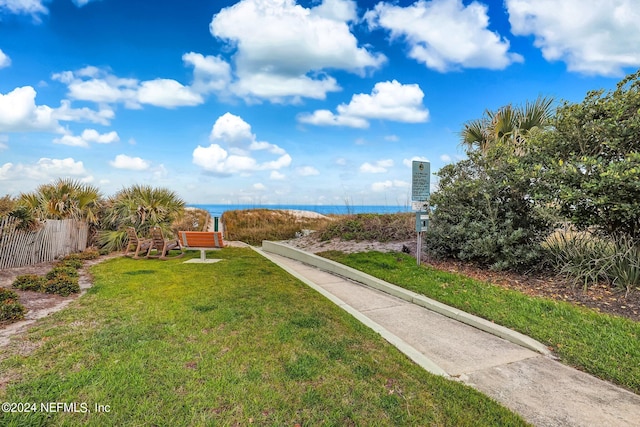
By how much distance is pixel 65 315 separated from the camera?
4.40 meters

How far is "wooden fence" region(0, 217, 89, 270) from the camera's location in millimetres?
7477

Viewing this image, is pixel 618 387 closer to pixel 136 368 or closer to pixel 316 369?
pixel 316 369

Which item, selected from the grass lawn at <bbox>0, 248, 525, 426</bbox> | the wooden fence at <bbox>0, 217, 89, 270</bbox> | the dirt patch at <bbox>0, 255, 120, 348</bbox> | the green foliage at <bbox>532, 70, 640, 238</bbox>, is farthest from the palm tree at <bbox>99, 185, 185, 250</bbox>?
the green foliage at <bbox>532, 70, 640, 238</bbox>

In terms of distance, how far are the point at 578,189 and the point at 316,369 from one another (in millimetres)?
5917

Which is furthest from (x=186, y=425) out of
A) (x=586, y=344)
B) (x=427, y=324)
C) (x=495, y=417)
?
(x=586, y=344)

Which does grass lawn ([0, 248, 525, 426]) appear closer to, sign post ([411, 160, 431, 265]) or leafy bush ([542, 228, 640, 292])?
sign post ([411, 160, 431, 265])

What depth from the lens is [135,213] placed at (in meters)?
11.5

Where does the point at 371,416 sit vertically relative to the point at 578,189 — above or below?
below

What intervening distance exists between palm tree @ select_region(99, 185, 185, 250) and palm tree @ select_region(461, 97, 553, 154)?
1042 cm

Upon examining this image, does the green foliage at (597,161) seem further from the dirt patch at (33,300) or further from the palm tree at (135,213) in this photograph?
the palm tree at (135,213)

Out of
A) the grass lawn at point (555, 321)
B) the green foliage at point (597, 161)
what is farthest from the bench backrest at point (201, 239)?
the green foliage at point (597, 161)

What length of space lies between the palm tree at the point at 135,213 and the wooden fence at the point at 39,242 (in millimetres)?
824

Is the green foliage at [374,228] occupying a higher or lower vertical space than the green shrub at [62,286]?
higher

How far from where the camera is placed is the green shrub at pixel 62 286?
5.56m
